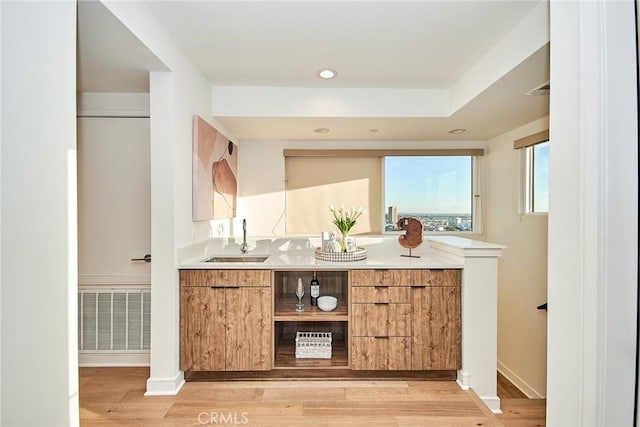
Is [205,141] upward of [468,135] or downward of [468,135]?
downward

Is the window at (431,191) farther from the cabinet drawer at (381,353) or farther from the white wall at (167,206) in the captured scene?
the white wall at (167,206)

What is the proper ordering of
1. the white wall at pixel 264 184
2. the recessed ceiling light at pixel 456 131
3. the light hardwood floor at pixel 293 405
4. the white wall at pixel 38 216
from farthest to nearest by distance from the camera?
the white wall at pixel 264 184
the recessed ceiling light at pixel 456 131
the light hardwood floor at pixel 293 405
the white wall at pixel 38 216

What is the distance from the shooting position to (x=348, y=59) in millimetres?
2287

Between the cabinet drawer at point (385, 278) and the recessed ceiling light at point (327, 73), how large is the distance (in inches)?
62.1

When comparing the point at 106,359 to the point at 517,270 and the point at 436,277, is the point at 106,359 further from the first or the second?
the point at 517,270

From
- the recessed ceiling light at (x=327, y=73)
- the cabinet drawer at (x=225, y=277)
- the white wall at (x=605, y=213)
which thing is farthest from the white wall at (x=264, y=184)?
the white wall at (x=605, y=213)

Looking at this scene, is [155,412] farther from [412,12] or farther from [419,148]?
[419,148]

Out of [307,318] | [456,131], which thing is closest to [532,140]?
[456,131]

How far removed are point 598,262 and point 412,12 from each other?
152 cm

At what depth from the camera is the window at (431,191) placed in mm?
3789

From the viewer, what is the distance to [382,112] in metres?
2.85

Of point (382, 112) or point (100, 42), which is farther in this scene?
point (382, 112)

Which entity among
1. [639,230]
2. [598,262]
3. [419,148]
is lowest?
[598,262]

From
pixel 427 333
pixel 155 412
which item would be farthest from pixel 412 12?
pixel 155 412
